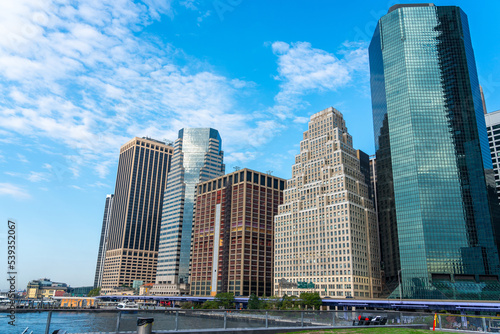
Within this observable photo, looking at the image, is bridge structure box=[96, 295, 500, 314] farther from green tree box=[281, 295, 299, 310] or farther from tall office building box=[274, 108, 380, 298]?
green tree box=[281, 295, 299, 310]

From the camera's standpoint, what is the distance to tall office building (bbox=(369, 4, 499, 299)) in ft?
534

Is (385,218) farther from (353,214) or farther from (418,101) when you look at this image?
(418,101)

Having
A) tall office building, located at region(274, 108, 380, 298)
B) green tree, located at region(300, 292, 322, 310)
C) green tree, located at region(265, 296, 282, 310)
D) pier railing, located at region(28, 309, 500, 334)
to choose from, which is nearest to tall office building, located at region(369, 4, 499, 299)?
tall office building, located at region(274, 108, 380, 298)

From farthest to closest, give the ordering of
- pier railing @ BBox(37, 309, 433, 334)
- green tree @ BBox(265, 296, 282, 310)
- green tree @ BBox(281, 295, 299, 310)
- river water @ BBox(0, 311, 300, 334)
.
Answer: green tree @ BBox(265, 296, 282, 310) → green tree @ BBox(281, 295, 299, 310) → pier railing @ BBox(37, 309, 433, 334) → river water @ BBox(0, 311, 300, 334)

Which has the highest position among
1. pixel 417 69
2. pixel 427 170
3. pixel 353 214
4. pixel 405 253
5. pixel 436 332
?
pixel 417 69

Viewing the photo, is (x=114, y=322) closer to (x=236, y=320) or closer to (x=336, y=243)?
(x=236, y=320)

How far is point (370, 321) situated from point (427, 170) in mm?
155988

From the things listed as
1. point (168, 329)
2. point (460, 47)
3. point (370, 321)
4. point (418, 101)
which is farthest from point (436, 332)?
point (460, 47)

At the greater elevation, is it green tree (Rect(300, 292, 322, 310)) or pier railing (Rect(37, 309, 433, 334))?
pier railing (Rect(37, 309, 433, 334))

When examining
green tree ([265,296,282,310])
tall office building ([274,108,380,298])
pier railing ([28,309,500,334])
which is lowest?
green tree ([265,296,282,310])

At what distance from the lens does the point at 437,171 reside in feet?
578

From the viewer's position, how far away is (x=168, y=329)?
84.6 feet

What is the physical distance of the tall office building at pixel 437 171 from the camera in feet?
534

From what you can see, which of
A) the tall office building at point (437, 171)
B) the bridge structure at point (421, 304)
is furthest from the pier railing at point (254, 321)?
the tall office building at point (437, 171)
